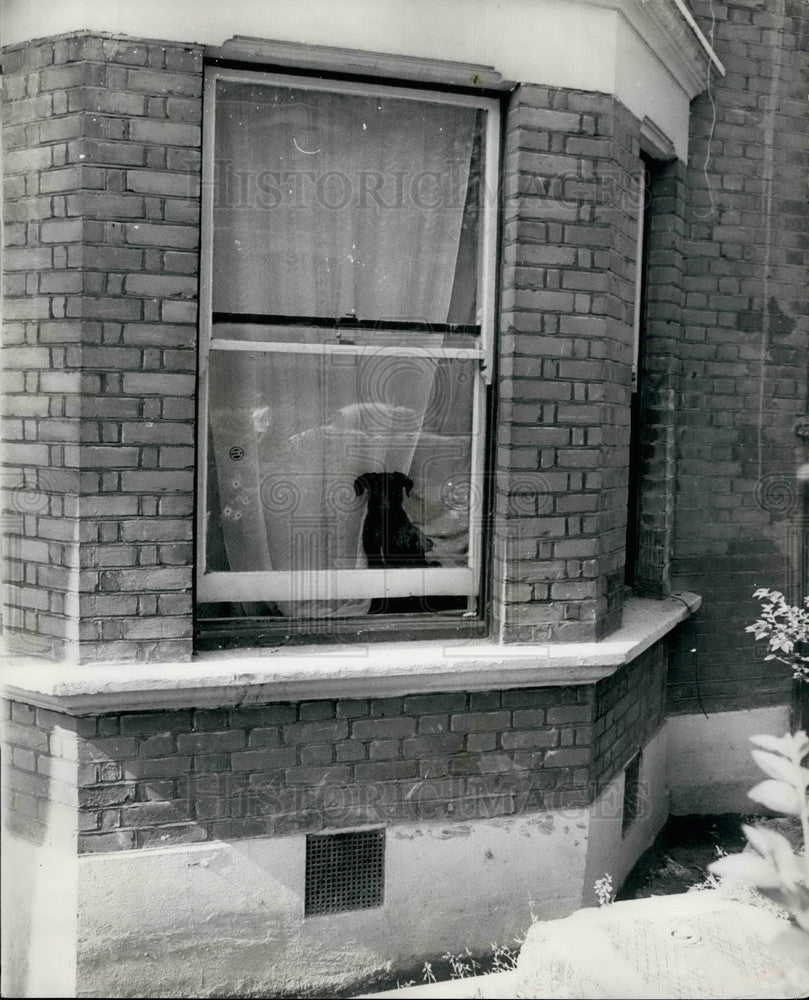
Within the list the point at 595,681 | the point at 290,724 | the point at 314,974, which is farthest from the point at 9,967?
the point at 595,681

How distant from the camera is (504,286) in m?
3.58

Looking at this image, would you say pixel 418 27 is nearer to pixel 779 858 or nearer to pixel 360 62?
pixel 360 62

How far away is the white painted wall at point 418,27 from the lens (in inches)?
124

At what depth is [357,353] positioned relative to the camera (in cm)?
357

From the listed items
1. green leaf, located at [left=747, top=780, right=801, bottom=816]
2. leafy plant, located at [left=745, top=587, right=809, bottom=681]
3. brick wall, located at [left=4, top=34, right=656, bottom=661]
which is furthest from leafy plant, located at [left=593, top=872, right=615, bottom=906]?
brick wall, located at [left=4, top=34, right=656, bottom=661]

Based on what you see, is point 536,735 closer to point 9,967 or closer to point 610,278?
point 610,278

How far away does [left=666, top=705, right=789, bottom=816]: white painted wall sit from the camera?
4.89 meters

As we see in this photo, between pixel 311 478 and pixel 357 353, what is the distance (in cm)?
52

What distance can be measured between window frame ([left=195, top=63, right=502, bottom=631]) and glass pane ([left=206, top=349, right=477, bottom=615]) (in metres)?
0.04

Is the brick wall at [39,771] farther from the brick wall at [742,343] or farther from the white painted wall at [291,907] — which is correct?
the brick wall at [742,343]

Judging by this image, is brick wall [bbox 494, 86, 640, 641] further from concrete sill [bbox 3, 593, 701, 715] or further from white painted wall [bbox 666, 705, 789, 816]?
white painted wall [bbox 666, 705, 789, 816]

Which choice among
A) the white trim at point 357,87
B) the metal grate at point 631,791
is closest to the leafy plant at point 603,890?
the metal grate at point 631,791

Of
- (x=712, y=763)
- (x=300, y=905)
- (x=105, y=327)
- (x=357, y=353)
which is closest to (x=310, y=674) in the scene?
(x=300, y=905)

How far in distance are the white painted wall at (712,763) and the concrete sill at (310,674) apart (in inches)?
53.5
